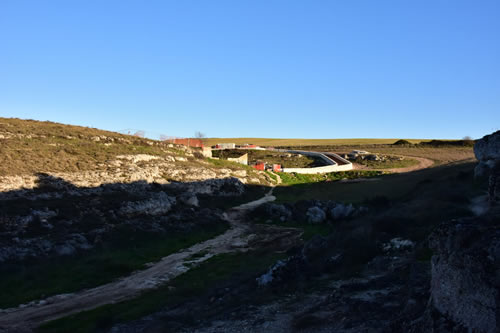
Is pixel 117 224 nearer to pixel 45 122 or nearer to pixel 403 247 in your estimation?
pixel 403 247

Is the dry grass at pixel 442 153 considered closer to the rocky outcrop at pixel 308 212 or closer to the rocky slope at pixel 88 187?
the rocky slope at pixel 88 187

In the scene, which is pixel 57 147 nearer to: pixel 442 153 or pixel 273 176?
pixel 273 176

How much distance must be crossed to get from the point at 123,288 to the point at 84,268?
4.41 m

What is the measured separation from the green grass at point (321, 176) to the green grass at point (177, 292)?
150 ft

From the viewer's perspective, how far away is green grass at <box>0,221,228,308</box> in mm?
21641

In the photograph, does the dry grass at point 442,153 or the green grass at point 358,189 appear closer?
the green grass at point 358,189

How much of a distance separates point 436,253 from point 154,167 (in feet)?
160

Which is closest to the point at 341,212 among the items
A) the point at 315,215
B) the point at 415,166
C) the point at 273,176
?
the point at 315,215

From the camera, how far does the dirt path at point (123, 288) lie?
17.8 m

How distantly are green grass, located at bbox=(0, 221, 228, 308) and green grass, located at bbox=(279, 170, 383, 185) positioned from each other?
4235cm

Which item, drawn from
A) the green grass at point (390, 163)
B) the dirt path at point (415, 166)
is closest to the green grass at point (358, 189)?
the dirt path at point (415, 166)

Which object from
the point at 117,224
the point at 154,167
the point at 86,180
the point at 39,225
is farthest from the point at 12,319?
the point at 154,167

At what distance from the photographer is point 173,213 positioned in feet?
130

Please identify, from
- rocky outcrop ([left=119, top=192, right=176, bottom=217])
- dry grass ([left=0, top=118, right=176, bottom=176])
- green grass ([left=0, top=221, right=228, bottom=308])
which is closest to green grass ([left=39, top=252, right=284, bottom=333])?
green grass ([left=0, top=221, right=228, bottom=308])
